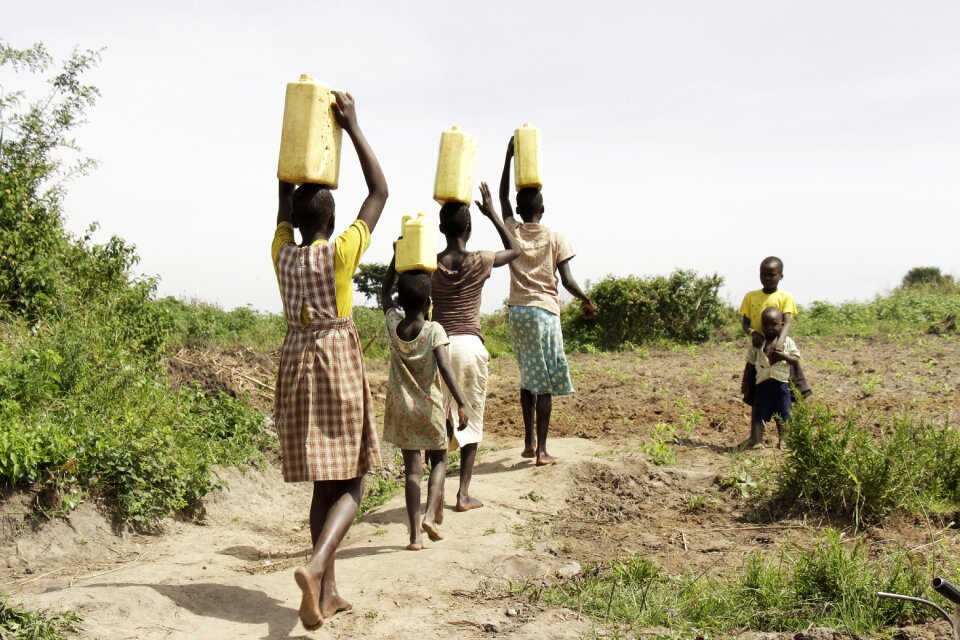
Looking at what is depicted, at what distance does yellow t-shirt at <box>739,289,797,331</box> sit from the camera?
25.0 ft

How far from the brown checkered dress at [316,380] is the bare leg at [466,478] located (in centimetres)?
180

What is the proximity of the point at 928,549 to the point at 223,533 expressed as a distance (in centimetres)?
437

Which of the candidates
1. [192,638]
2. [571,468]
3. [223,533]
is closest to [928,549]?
[571,468]

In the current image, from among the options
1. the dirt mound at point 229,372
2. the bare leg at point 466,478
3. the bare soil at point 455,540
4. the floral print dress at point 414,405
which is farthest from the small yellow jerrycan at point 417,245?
the dirt mound at point 229,372

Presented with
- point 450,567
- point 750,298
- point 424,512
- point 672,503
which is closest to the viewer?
point 450,567

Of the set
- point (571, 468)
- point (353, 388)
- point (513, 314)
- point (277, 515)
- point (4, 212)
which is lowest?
point (277, 515)

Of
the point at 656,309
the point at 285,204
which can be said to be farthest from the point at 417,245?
the point at 656,309

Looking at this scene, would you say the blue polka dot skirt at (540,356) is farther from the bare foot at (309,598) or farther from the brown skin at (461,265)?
the bare foot at (309,598)

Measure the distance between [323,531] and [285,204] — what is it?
5.10 feet

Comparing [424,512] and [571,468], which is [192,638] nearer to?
[424,512]

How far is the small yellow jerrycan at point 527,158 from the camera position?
6.67 metres

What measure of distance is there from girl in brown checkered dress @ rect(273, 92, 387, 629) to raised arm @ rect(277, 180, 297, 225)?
0.45 feet

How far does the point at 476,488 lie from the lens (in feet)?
20.8

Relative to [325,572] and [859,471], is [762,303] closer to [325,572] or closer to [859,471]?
[859,471]
